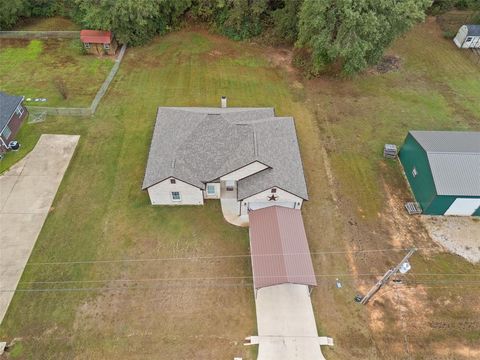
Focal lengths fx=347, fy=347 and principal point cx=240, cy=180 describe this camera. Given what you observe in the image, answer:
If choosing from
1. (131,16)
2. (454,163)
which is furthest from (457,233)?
(131,16)

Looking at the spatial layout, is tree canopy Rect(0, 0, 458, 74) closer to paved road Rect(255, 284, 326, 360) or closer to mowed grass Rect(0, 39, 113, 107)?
mowed grass Rect(0, 39, 113, 107)

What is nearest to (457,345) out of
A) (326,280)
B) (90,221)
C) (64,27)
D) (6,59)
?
(326,280)

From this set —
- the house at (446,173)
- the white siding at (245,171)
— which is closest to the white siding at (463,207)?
the house at (446,173)

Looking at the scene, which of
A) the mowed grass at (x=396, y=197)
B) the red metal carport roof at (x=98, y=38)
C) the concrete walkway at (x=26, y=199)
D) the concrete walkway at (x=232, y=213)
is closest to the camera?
the mowed grass at (x=396, y=197)

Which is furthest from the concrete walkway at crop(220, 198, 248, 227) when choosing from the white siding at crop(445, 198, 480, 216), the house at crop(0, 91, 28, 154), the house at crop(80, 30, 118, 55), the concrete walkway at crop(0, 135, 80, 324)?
the house at crop(80, 30, 118, 55)

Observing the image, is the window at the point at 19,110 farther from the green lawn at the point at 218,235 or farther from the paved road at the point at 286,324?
the paved road at the point at 286,324

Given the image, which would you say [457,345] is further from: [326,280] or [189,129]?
[189,129]
